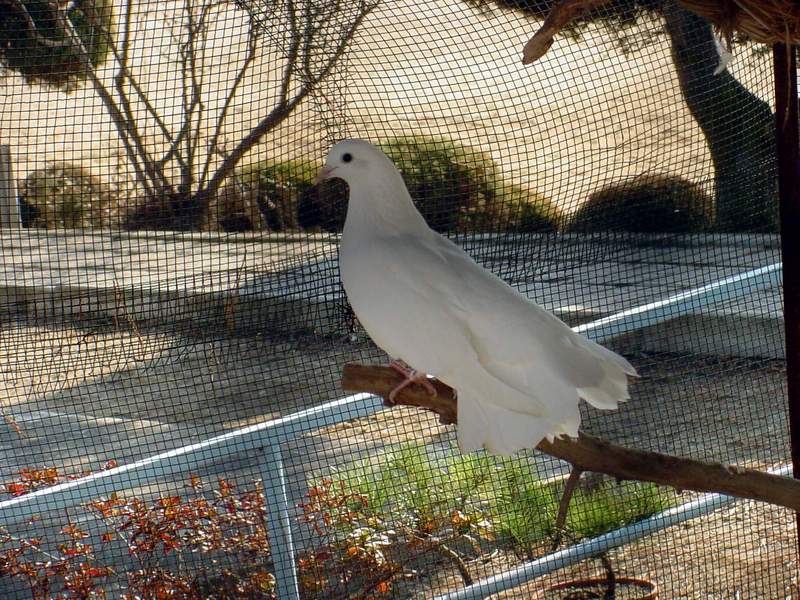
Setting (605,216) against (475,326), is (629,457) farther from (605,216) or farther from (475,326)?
(605,216)

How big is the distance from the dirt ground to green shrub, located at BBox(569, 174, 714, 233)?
0.36m

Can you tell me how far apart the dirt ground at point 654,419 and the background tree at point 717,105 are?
0.51 m

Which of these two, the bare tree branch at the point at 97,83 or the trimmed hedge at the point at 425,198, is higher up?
the bare tree branch at the point at 97,83

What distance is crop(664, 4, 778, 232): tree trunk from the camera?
1960 mm

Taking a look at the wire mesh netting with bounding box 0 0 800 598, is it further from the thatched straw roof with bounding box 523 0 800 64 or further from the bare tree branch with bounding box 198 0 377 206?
the thatched straw roof with bounding box 523 0 800 64

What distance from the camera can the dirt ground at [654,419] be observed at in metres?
1.85

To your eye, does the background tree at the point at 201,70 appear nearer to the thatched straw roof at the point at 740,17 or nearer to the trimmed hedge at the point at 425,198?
the trimmed hedge at the point at 425,198

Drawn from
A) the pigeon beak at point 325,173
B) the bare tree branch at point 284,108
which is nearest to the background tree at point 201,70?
the bare tree branch at point 284,108

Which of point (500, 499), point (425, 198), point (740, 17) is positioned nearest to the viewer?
point (740, 17)

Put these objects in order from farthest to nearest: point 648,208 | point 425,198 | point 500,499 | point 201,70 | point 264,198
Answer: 1. point 264,198
2. point 201,70
3. point 648,208
4. point 425,198
5. point 500,499

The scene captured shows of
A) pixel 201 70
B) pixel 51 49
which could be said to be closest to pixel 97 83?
pixel 51 49

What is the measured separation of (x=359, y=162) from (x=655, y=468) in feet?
1.69

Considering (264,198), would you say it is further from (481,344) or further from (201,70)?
(481,344)

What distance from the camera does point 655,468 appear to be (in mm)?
1121
